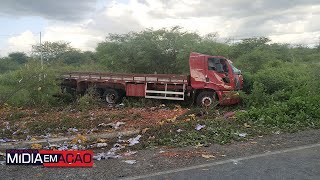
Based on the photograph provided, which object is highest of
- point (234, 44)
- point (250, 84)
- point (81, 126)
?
point (234, 44)

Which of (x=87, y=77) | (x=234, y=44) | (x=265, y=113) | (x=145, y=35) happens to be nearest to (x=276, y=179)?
(x=265, y=113)

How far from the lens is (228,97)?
516 inches

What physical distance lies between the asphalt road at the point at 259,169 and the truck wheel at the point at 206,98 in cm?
744

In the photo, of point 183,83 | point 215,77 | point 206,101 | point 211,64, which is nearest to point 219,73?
point 215,77

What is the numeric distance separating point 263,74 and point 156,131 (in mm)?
8445

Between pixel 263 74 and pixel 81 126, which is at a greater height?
pixel 263 74

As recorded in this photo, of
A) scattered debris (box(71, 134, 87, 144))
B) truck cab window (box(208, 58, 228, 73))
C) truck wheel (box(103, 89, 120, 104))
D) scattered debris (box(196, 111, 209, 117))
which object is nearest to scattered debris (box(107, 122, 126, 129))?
scattered debris (box(71, 134, 87, 144))

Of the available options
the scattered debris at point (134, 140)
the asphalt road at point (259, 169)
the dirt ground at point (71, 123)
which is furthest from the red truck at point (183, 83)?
the asphalt road at point (259, 169)

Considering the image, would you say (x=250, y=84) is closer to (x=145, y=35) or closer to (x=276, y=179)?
(x=145, y=35)

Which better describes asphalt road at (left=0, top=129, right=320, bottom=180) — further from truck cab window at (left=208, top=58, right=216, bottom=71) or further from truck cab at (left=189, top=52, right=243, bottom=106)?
truck cab window at (left=208, top=58, right=216, bottom=71)

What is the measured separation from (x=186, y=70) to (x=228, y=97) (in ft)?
23.9

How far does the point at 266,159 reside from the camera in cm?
581

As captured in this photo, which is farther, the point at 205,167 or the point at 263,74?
the point at 263,74

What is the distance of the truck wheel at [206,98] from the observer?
533 inches
